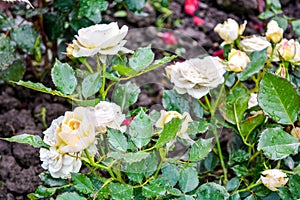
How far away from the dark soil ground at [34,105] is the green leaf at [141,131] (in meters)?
0.57

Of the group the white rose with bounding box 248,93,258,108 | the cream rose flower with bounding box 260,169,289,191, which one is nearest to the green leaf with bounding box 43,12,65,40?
the white rose with bounding box 248,93,258,108

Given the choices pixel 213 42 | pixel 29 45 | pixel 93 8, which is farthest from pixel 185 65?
pixel 213 42

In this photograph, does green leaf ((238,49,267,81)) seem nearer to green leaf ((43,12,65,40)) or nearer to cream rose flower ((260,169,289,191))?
cream rose flower ((260,169,289,191))

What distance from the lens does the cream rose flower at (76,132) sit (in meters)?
1.10

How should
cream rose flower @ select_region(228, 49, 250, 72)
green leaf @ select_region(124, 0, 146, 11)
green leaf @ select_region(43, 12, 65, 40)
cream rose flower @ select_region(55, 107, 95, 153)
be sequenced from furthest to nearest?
green leaf @ select_region(43, 12, 65, 40)
green leaf @ select_region(124, 0, 146, 11)
cream rose flower @ select_region(228, 49, 250, 72)
cream rose flower @ select_region(55, 107, 95, 153)

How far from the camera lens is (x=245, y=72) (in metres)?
1.49

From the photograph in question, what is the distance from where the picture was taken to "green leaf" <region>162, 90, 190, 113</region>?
1.44 m

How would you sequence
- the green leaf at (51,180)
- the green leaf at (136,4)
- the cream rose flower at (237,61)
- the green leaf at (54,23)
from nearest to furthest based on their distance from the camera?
the green leaf at (51,180), the cream rose flower at (237,61), the green leaf at (136,4), the green leaf at (54,23)

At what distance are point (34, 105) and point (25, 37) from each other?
28 cm

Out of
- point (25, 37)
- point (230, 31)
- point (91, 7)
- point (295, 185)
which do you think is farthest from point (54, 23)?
point (295, 185)

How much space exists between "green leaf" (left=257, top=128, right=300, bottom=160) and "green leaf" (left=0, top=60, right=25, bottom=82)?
865 millimetres

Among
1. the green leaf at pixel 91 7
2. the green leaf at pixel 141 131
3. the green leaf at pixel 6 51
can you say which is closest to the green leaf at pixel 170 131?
the green leaf at pixel 141 131

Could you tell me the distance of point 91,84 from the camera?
4.12ft

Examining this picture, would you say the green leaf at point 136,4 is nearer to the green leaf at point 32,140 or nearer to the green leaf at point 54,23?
the green leaf at point 54,23
